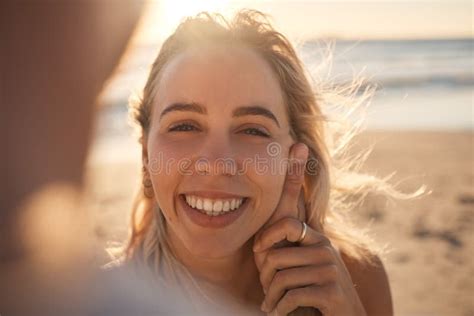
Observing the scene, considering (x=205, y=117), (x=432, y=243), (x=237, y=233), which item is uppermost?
(x=432, y=243)

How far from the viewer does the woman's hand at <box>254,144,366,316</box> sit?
2652mm

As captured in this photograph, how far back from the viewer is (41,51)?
693 millimetres

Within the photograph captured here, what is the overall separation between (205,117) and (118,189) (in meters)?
7.46

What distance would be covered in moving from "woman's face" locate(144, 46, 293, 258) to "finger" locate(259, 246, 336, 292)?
0.17 m

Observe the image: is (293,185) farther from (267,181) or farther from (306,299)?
(306,299)

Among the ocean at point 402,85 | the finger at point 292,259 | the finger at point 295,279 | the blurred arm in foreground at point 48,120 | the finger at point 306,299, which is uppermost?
the ocean at point 402,85

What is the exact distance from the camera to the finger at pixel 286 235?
2795mm

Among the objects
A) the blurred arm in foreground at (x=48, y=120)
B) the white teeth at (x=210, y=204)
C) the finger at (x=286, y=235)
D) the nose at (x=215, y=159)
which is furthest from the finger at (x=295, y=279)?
the blurred arm in foreground at (x=48, y=120)

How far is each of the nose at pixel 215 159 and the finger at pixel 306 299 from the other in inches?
23.1

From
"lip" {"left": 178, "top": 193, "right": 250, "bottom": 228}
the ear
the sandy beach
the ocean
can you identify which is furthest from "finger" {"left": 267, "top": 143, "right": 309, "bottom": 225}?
the sandy beach

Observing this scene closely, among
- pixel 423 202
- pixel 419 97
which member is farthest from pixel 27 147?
pixel 419 97

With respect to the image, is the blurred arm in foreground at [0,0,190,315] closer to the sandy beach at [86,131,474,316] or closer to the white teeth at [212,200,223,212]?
the white teeth at [212,200,223,212]

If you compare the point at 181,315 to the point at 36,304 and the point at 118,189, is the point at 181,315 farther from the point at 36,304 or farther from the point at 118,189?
the point at 118,189

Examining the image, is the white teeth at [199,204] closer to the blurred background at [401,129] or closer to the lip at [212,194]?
the lip at [212,194]
